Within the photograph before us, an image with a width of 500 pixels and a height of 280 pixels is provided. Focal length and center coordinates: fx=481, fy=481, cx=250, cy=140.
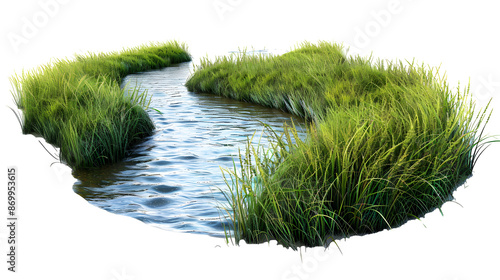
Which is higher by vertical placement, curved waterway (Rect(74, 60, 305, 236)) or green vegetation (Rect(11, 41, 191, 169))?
green vegetation (Rect(11, 41, 191, 169))

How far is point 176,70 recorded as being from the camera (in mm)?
16312

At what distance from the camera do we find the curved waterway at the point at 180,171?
179 inches

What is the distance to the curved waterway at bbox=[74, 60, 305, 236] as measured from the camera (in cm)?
454

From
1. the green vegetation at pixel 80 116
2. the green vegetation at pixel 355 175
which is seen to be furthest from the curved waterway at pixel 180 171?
the green vegetation at pixel 355 175

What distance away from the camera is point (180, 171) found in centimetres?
567

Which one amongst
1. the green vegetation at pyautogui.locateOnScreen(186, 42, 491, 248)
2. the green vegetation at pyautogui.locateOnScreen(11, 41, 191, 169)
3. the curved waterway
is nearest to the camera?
the green vegetation at pyautogui.locateOnScreen(186, 42, 491, 248)

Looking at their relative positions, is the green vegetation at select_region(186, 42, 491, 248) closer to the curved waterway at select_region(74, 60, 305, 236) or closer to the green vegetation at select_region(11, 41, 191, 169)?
the curved waterway at select_region(74, 60, 305, 236)

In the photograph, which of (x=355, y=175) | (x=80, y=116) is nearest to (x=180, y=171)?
(x=80, y=116)

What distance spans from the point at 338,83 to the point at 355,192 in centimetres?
457

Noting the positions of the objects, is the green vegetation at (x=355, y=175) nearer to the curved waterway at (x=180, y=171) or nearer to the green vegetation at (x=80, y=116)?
the curved waterway at (x=180, y=171)

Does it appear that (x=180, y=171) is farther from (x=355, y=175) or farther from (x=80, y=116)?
(x=355, y=175)

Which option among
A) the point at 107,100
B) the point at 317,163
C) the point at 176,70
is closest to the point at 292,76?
the point at 107,100

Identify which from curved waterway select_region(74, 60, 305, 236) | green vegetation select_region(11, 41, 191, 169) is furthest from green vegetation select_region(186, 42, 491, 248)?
green vegetation select_region(11, 41, 191, 169)

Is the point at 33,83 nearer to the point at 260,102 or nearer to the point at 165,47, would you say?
the point at 260,102
